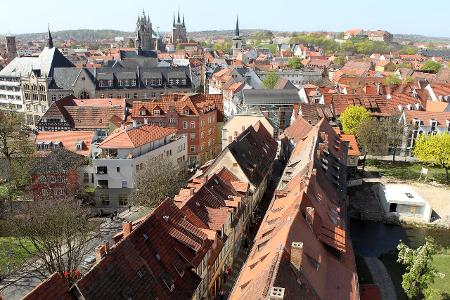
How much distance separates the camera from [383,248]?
54125mm

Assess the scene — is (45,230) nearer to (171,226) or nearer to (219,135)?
(171,226)

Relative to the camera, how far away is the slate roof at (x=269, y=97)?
92.0 m

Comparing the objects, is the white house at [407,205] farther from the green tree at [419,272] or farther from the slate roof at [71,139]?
the slate roof at [71,139]

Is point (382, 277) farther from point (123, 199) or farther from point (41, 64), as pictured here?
point (41, 64)

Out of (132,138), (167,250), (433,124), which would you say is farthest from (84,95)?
(433,124)

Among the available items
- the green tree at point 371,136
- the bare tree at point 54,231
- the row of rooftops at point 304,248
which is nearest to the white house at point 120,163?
the bare tree at point 54,231

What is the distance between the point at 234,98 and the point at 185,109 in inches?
1117

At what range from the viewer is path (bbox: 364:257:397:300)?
42866mm

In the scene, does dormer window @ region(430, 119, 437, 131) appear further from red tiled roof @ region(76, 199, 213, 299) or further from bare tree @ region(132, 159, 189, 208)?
red tiled roof @ region(76, 199, 213, 299)

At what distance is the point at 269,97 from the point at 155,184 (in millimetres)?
46764

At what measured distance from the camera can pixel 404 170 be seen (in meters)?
79.7

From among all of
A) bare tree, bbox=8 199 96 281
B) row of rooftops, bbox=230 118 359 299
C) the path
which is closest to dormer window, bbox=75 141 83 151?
bare tree, bbox=8 199 96 281

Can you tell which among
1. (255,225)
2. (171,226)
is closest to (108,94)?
(255,225)

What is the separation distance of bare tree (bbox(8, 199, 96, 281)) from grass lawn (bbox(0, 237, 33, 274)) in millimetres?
1362
